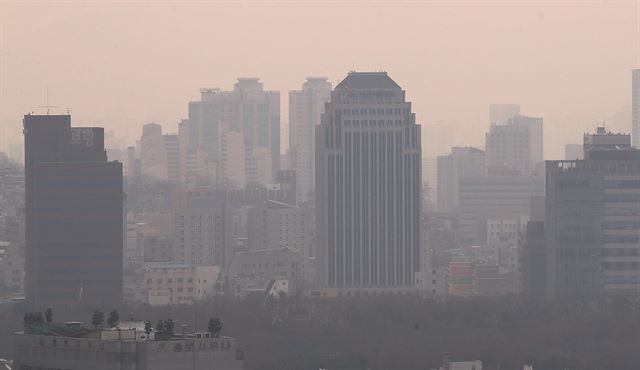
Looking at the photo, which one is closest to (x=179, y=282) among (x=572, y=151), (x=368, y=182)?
(x=368, y=182)

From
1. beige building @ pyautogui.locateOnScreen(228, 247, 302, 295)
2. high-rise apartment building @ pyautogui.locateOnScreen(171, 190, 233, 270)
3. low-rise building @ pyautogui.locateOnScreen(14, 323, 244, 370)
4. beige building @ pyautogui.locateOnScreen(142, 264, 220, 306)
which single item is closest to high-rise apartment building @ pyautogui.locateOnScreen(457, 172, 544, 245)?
high-rise apartment building @ pyautogui.locateOnScreen(171, 190, 233, 270)

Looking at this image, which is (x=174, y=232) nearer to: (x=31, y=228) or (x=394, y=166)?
A: (x=394, y=166)

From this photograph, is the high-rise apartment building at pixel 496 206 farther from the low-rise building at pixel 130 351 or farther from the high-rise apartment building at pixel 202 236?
the low-rise building at pixel 130 351

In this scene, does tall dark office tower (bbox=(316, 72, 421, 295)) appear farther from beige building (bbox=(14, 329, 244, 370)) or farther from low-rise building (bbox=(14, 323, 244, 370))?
beige building (bbox=(14, 329, 244, 370))

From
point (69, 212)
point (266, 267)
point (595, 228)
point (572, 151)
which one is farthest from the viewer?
point (572, 151)

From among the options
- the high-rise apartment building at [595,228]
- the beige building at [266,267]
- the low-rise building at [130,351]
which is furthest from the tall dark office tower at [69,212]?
the low-rise building at [130,351]

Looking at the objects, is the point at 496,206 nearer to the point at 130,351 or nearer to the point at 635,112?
the point at 635,112
